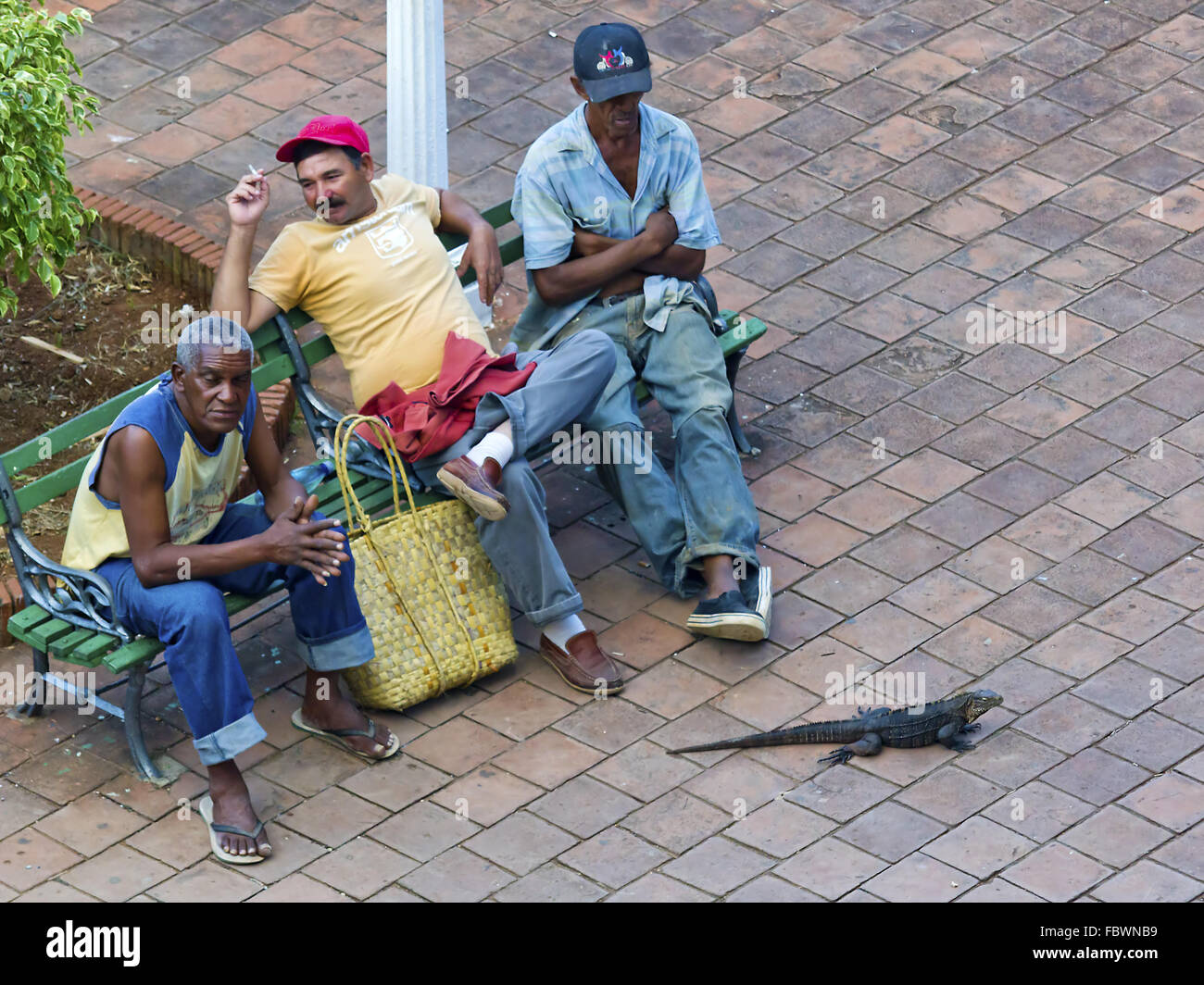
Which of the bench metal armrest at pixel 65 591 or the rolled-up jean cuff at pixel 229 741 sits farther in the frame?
the bench metal armrest at pixel 65 591

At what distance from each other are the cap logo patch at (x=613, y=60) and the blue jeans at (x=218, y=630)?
1951 mm

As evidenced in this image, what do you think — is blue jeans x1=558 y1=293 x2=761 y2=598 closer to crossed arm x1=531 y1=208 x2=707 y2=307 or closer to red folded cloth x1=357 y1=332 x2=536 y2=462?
crossed arm x1=531 y1=208 x2=707 y2=307

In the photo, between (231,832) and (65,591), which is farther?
(65,591)

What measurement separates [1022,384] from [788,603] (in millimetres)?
1578

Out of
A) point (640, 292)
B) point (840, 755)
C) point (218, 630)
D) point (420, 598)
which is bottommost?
point (840, 755)

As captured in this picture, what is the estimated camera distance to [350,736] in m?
6.33

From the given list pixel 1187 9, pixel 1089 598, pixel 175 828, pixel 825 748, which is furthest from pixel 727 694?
pixel 1187 9

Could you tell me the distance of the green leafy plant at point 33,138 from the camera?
680 cm

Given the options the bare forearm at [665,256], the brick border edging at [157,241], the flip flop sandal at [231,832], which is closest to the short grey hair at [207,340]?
the flip flop sandal at [231,832]

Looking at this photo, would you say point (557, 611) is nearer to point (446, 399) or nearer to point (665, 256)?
point (446, 399)

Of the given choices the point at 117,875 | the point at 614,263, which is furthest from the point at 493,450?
the point at 117,875

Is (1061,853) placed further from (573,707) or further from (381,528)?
(381,528)

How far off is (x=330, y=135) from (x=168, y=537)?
4.97 ft

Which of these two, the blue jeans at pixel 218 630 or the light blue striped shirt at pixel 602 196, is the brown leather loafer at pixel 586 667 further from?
the light blue striped shirt at pixel 602 196
